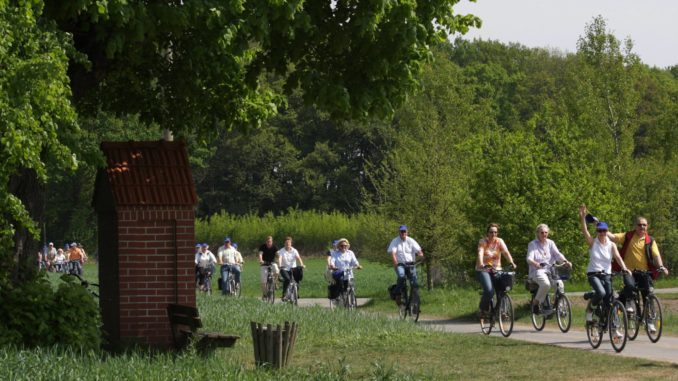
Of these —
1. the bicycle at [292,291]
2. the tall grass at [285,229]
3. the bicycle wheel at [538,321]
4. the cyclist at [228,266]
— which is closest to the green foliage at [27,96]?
the bicycle wheel at [538,321]

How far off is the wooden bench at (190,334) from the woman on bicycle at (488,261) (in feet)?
20.9

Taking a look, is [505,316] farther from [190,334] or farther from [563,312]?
[190,334]

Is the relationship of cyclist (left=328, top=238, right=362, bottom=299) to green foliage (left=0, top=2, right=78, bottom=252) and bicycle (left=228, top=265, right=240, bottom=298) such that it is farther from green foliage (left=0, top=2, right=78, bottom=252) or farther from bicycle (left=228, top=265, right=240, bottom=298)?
green foliage (left=0, top=2, right=78, bottom=252)

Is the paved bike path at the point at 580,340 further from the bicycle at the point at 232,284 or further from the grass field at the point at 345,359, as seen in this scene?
the bicycle at the point at 232,284

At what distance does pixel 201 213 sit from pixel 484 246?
7470 cm

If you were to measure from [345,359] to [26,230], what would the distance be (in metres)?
4.29

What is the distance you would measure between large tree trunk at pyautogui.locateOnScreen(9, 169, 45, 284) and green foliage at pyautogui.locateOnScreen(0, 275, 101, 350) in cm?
73

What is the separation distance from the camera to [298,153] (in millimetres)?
92062

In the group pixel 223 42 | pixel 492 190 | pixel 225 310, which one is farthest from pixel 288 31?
pixel 492 190

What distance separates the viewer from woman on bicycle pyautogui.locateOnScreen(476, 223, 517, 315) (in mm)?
20781

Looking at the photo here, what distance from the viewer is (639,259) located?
713 inches

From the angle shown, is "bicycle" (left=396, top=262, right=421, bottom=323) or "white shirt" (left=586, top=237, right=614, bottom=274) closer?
"white shirt" (left=586, top=237, right=614, bottom=274)

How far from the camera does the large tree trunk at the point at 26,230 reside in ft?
51.4

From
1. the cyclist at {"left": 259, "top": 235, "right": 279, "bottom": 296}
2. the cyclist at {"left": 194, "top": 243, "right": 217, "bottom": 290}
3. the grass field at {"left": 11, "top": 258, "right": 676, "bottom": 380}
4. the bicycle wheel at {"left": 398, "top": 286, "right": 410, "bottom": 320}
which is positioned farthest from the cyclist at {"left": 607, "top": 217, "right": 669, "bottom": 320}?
the cyclist at {"left": 194, "top": 243, "right": 217, "bottom": 290}
